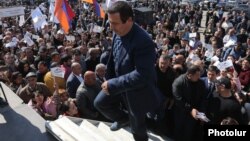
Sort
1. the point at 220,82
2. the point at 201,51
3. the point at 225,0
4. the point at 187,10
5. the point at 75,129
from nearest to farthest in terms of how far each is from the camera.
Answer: the point at 75,129 → the point at 220,82 → the point at 201,51 → the point at 187,10 → the point at 225,0

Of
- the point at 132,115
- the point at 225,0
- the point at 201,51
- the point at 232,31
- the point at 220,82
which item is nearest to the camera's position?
the point at 132,115

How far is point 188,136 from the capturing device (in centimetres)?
525

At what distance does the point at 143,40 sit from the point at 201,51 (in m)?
7.82

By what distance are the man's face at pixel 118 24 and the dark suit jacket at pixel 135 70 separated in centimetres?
6

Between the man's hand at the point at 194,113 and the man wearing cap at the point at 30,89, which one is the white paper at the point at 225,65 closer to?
the man's hand at the point at 194,113

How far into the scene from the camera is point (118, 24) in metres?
3.17

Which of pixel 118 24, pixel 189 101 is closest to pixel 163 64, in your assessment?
pixel 189 101

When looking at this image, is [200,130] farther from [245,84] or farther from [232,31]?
[232,31]

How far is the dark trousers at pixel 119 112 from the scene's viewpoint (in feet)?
11.4

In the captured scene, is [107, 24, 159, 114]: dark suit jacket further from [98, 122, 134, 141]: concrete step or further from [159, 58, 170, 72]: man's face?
[159, 58, 170, 72]: man's face

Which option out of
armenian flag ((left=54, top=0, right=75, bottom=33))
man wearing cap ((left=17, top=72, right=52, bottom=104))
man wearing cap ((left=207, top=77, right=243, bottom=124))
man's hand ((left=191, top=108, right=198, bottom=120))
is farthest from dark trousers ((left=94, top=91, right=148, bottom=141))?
armenian flag ((left=54, top=0, right=75, bottom=33))

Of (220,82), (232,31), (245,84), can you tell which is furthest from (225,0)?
(220,82)

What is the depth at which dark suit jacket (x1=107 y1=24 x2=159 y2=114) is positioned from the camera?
317 centimetres

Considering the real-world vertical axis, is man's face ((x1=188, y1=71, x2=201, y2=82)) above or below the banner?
below
